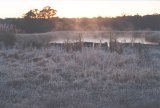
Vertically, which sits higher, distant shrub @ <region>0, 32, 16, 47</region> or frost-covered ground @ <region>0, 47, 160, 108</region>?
distant shrub @ <region>0, 32, 16, 47</region>

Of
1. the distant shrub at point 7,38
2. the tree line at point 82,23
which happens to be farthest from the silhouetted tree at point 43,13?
the distant shrub at point 7,38

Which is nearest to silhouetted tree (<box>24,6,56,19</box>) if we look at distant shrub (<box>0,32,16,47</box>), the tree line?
the tree line

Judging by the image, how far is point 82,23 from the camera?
53219 millimetres

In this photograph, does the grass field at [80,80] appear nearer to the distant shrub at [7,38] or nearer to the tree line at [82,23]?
the distant shrub at [7,38]

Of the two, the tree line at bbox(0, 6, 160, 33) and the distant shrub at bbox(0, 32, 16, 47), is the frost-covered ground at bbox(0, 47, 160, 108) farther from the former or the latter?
the tree line at bbox(0, 6, 160, 33)

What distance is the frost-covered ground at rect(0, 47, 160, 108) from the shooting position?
397 inches

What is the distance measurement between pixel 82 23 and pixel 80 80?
135 ft

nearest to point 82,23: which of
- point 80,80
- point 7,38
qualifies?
point 7,38

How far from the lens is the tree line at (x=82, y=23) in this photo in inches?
1796

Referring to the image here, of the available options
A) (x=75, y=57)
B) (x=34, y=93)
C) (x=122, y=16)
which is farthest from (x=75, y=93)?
(x=122, y=16)

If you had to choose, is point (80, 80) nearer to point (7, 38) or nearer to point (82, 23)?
point (7, 38)

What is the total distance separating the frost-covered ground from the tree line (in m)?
27.3

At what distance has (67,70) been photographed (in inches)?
545

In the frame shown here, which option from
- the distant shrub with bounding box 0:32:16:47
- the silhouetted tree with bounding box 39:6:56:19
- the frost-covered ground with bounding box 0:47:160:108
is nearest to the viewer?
the frost-covered ground with bounding box 0:47:160:108
